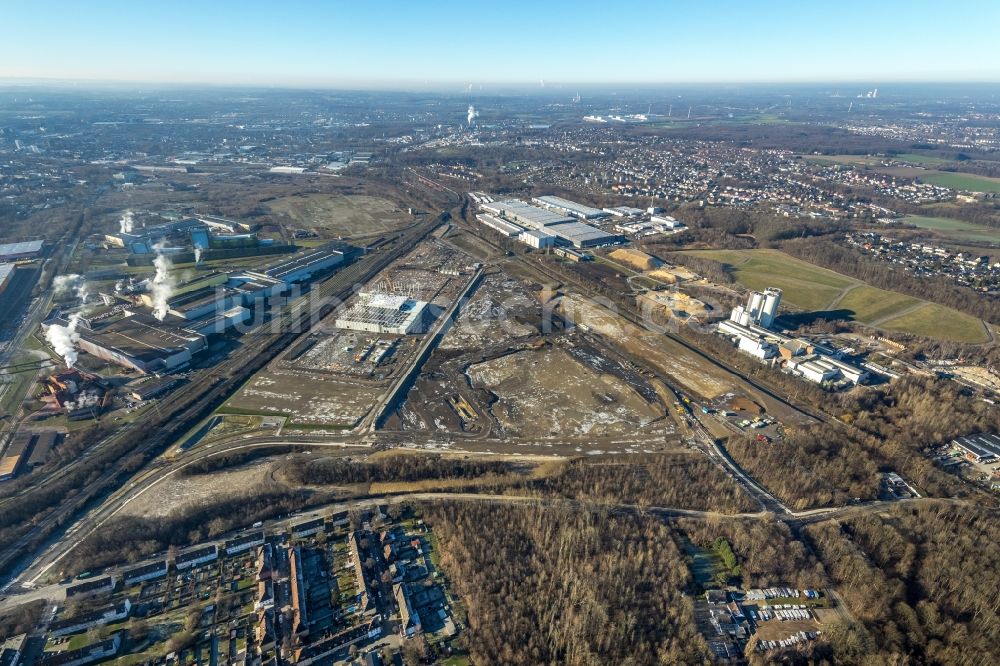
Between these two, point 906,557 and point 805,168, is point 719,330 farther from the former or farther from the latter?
point 805,168

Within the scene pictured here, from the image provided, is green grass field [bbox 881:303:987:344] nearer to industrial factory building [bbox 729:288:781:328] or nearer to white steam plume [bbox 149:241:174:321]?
industrial factory building [bbox 729:288:781:328]

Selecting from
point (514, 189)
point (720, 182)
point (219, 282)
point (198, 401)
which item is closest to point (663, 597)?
point (198, 401)

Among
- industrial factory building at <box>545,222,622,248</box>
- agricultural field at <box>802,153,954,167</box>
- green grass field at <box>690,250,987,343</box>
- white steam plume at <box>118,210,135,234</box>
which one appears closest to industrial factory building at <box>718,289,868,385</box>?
green grass field at <box>690,250,987,343</box>

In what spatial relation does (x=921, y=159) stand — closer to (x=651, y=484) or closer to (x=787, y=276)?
(x=787, y=276)

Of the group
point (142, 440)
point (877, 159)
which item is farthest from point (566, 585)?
point (877, 159)

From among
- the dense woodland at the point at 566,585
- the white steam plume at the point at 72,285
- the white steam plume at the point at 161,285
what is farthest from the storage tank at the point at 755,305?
the white steam plume at the point at 72,285
